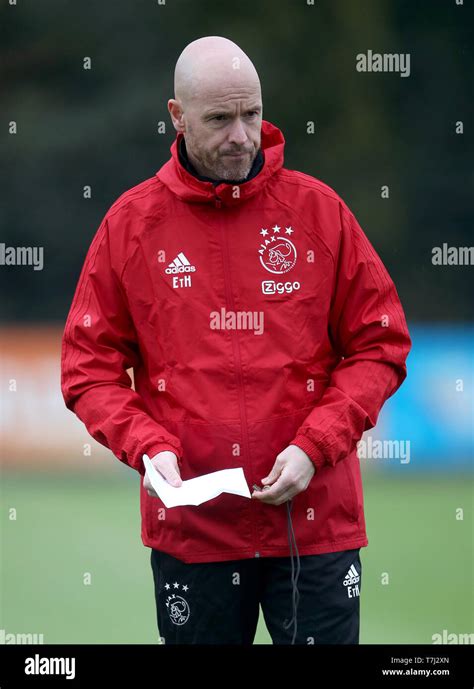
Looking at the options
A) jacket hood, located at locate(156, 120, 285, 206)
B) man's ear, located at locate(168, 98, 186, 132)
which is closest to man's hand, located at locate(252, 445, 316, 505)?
jacket hood, located at locate(156, 120, 285, 206)

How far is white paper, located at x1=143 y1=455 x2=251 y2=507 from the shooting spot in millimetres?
2148

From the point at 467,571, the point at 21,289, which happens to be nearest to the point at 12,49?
the point at 21,289

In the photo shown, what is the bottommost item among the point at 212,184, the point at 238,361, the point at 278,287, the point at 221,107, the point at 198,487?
the point at 198,487

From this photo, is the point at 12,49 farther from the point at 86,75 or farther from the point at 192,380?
the point at 192,380

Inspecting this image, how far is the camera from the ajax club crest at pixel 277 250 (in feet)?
7.68

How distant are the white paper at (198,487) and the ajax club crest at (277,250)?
43cm

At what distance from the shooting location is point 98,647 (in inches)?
95.1

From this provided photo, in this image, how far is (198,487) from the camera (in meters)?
2.19

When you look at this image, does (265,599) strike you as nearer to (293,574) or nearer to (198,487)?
(293,574)

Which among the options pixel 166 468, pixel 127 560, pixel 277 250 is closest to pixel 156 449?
pixel 166 468

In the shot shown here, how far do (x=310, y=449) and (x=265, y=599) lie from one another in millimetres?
357

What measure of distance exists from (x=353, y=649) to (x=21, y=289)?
16.3ft

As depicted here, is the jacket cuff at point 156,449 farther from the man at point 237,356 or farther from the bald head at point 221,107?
the bald head at point 221,107

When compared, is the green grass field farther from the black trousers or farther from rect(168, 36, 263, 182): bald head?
rect(168, 36, 263, 182): bald head
